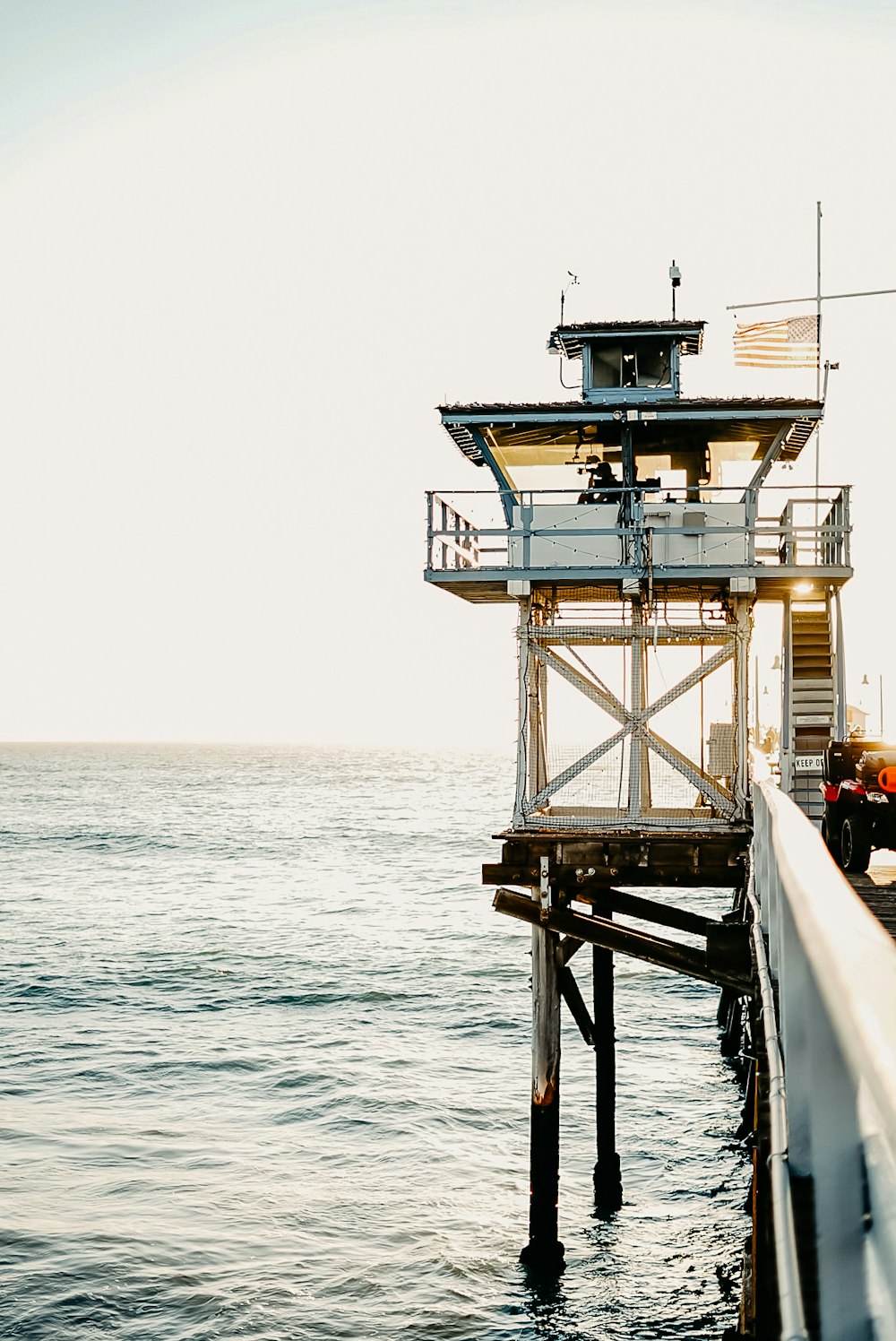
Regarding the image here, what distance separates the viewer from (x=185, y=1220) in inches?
680

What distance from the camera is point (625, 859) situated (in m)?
15.5

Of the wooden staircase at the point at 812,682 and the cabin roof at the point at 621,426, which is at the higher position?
the cabin roof at the point at 621,426

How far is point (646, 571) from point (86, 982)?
23067mm

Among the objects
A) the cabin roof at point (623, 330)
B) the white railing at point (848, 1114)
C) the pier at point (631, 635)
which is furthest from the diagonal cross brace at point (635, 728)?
the white railing at point (848, 1114)

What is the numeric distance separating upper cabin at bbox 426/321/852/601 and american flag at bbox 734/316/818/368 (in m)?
3.00

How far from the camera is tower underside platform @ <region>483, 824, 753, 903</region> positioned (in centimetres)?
1548

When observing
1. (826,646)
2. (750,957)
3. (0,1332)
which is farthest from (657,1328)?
(826,646)

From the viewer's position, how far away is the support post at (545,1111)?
1570 centimetres

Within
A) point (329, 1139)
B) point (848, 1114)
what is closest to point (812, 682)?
Result: point (329, 1139)

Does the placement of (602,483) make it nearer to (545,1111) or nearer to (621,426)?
(621,426)

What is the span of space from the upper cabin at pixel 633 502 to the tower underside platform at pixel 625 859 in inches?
145

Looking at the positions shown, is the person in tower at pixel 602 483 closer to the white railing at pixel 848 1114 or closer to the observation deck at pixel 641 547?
the observation deck at pixel 641 547

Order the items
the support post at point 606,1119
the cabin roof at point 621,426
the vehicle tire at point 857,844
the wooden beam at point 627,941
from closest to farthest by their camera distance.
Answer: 1. the wooden beam at point 627,941
2. the vehicle tire at point 857,844
3. the support post at point 606,1119
4. the cabin roof at point 621,426

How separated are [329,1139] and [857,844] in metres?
10.6
